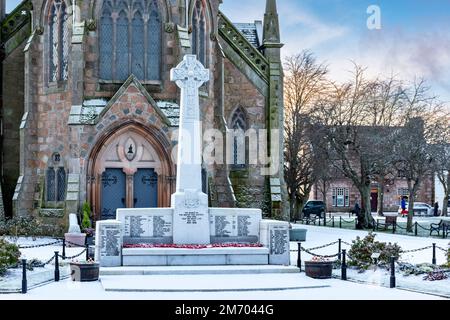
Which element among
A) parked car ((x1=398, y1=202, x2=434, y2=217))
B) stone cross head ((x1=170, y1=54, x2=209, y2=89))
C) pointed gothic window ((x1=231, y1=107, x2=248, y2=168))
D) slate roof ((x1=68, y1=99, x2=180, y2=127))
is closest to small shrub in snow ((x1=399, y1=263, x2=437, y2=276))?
stone cross head ((x1=170, y1=54, x2=209, y2=89))

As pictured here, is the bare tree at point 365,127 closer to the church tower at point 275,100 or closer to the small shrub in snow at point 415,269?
the church tower at point 275,100

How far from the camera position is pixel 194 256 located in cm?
2119

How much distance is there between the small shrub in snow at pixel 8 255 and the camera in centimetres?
1992

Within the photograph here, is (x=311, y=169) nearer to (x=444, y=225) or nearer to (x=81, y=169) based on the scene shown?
(x=444, y=225)

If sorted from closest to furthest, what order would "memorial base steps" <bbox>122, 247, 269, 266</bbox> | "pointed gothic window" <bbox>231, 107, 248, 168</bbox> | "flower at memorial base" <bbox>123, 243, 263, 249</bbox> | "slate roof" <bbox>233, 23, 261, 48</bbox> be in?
"memorial base steps" <bbox>122, 247, 269, 266</bbox> < "flower at memorial base" <bbox>123, 243, 263, 249</bbox> < "pointed gothic window" <bbox>231, 107, 248, 168</bbox> < "slate roof" <bbox>233, 23, 261, 48</bbox>

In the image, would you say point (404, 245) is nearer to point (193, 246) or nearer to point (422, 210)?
point (193, 246)

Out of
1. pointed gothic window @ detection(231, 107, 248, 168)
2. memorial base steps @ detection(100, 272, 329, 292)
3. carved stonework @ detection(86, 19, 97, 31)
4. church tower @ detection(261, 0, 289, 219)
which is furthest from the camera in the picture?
pointed gothic window @ detection(231, 107, 248, 168)

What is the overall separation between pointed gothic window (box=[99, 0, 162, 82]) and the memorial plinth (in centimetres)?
916

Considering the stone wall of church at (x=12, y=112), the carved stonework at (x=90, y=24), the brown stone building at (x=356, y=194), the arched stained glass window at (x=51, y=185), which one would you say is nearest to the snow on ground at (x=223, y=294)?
the arched stained glass window at (x=51, y=185)

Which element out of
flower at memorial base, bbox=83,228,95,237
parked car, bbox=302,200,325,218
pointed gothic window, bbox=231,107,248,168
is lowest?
flower at memorial base, bbox=83,228,95,237

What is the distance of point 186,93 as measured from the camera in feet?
76.4

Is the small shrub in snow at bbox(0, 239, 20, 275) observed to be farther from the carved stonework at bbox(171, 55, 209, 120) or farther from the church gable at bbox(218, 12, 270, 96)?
the church gable at bbox(218, 12, 270, 96)

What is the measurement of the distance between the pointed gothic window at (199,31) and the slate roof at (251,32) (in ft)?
22.7

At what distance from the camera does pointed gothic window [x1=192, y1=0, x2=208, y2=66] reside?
34719 millimetres
